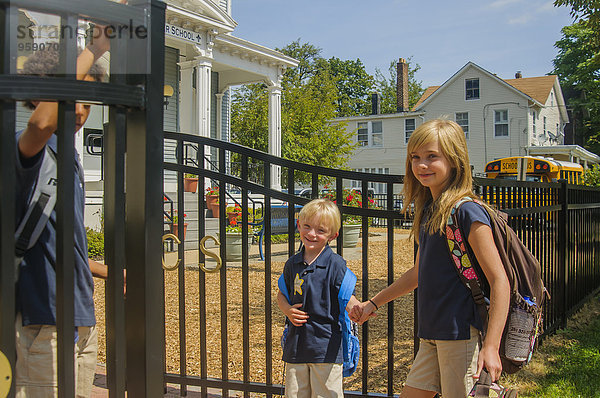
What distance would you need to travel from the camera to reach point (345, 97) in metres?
54.4

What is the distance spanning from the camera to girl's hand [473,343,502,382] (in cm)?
197

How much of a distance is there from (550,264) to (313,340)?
3.35 meters

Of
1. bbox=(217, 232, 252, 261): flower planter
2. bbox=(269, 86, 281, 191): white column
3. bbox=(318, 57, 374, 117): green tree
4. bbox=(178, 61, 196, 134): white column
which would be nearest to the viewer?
bbox=(217, 232, 252, 261): flower planter

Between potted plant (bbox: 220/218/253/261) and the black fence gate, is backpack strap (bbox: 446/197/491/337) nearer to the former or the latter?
the black fence gate

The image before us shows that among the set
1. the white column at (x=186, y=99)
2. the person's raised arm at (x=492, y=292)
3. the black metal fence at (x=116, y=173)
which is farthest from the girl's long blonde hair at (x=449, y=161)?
the white column at (x=186, y=99)

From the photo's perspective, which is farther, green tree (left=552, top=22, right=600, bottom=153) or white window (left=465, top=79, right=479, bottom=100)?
green tree (left=552, top=22, right=600, bottom=153)

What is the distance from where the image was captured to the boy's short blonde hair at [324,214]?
2.52 meters

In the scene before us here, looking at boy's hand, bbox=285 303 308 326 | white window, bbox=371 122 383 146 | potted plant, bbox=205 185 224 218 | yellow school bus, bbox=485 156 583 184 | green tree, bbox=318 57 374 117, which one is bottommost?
boy's hand, bbox=285 303 308 326

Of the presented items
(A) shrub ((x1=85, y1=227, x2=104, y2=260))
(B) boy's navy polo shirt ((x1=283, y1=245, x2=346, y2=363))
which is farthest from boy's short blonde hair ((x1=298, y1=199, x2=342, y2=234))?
(A) shrub ((x1=85, y1=227, x2=104, y2=260))

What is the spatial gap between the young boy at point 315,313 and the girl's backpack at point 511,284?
0.58 meters

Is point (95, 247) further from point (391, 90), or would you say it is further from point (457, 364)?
point (391, 90)

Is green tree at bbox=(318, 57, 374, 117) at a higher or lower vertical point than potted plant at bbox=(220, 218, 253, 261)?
higher

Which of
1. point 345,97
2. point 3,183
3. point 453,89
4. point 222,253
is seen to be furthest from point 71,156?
point 345,97

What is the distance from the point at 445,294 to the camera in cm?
219
